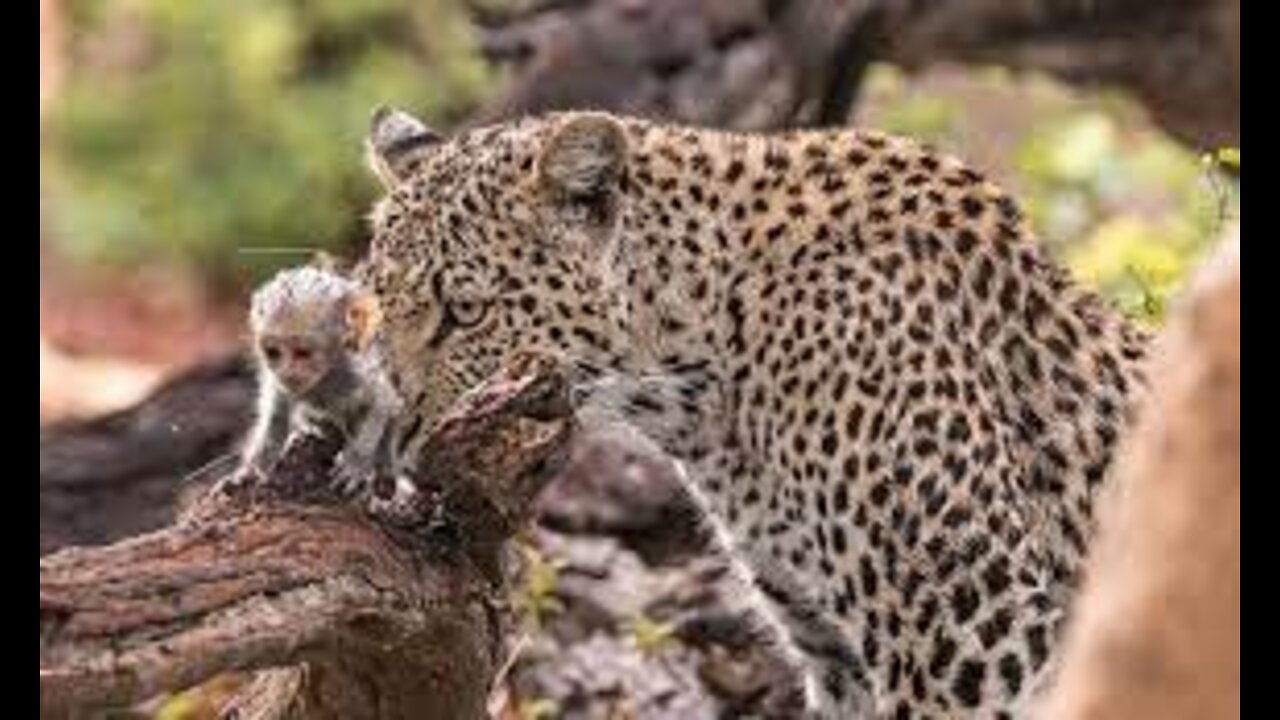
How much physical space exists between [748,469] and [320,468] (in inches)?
54.9

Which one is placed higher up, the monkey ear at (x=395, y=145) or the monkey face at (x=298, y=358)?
the monkey ear at (x=395, y=145)

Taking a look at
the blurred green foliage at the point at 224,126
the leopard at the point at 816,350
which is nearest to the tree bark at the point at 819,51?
the leopard at the point at 816,350

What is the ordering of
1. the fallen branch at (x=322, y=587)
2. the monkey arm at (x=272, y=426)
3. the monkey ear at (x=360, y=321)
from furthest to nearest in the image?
1. the monkey arm at (x=272, y=426)
2. the monkey ear at (x=360, y=321)
3. the fallen branch at (x=322, y=587)

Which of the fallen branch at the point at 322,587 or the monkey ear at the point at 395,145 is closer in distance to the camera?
the fallen branch at the point at 322,587

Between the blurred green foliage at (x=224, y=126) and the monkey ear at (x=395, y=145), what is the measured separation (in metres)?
15.7

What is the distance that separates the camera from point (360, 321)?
954cm

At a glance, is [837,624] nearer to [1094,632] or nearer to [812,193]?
[812,193]

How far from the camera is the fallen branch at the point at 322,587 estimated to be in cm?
803

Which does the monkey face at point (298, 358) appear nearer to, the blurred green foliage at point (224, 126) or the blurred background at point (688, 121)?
the blurred background at point (688, 121)

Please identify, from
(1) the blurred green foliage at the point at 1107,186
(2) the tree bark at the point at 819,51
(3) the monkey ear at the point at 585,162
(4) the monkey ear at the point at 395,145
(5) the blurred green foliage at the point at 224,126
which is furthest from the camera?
(5) the blurred green foliage at the point at 224,126

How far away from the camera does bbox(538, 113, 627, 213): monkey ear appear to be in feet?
33.0

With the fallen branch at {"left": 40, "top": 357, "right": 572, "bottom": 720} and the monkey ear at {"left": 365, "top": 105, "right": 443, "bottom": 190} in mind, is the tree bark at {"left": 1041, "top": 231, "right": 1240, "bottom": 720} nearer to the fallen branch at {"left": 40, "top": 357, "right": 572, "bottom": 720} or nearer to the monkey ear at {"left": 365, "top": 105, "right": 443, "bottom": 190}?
the fallen branch at {"left": 40, "top": 357, "right": 572, "bottom": 720}

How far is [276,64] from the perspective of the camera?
2741 centimetres

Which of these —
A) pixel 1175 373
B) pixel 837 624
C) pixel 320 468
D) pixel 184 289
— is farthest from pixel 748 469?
pixel 184 289
